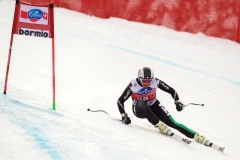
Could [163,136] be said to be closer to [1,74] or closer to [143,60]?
[1,74]

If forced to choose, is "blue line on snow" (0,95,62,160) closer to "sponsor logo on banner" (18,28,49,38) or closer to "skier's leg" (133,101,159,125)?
"sponsor logo on banner" (18,28,49,38)

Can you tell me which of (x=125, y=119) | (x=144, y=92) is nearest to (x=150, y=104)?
(x=144, y=92)

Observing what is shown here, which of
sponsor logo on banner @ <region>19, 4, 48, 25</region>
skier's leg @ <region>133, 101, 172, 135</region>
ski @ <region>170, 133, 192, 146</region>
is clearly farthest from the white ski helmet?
sponsor logo on banner @ <region>19, 4, 48, 25</region>

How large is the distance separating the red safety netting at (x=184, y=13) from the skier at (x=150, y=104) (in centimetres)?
562

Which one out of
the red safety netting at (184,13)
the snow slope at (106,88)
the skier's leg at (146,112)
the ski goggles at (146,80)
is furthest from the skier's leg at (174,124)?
the red safety netting at (184,13)

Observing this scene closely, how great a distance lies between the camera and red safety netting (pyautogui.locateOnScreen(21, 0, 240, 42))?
1280 centimetres

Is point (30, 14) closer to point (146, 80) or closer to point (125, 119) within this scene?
point (146, 80)

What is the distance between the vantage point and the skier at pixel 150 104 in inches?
284

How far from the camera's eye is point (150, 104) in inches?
308

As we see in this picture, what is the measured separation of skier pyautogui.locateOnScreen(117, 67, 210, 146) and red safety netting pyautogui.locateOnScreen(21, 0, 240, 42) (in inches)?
221

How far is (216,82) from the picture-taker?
10.6 meters

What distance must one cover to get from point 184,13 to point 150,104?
622 cm

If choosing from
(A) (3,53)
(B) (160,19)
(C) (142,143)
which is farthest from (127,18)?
(C) (142,143)

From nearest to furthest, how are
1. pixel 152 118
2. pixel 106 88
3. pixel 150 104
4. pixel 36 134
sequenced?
pixel 36 134, pixel 152 118, pixel 150 104, pixel 106 88
